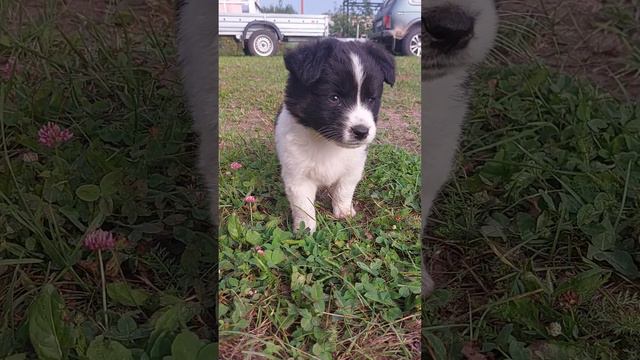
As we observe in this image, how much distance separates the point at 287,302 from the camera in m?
0.80

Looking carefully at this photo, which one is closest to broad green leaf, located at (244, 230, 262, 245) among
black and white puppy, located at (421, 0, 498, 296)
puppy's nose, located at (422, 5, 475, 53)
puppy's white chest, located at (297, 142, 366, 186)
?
puppy's white chest, located at (297, 142, 366, 186)

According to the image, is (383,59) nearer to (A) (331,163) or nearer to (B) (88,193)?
(A) (331,163)

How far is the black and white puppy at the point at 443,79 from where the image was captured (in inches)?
34.4

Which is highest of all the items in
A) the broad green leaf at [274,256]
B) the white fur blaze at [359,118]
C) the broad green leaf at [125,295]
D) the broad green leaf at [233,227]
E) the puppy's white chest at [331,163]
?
the white fur blaze at [359,118]

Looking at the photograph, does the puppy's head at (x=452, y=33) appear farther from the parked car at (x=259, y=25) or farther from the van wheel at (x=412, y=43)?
the parked car at (x=259, y=25)

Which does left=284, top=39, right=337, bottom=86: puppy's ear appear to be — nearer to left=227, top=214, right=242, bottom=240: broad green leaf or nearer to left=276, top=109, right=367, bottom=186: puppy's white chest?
left=276, top=109, right=367, bottom=186: puppy's white chest

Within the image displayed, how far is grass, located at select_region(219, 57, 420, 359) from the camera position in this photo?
2.58 ft

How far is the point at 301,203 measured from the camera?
0.85 meters

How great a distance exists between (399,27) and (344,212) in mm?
241

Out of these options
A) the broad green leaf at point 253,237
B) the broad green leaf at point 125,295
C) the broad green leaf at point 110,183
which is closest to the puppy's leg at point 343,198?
the broad green leaf at point 253,237

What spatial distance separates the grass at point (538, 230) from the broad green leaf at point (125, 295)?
40 centimetres

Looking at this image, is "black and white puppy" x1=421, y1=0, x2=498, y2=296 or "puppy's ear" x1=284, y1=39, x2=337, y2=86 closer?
"puppy's ear" x1=284, y1=39, x2=337, y2=86

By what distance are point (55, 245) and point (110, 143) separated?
319 millimetres

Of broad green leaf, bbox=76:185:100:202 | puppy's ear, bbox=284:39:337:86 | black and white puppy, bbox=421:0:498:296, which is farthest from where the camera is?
broad green leaf, bbox=76:185:100:202
